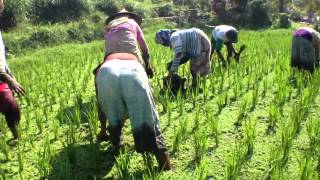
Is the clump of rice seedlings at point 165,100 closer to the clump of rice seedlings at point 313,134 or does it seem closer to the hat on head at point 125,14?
the hat on head at point 125,14

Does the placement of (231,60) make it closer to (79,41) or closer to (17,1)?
(79,41)

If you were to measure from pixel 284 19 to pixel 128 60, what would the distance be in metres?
14.8

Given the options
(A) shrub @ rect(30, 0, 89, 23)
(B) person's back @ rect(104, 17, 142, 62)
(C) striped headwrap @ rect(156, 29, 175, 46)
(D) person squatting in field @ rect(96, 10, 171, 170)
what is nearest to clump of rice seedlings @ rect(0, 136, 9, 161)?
(D) person squatting in field @ rect(96, 10, 171, 170)

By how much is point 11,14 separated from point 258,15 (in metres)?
10.1

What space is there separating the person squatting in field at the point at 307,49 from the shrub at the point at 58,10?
10.9 metres

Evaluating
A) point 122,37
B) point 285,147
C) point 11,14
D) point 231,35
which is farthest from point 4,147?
point 11,14

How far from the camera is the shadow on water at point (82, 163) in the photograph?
2867mm

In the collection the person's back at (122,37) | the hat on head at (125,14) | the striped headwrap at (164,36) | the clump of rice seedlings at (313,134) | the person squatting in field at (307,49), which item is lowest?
the clump of rice seedlings at (313,134)

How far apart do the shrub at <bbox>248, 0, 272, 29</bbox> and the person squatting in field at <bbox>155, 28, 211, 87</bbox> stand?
11.9 meters

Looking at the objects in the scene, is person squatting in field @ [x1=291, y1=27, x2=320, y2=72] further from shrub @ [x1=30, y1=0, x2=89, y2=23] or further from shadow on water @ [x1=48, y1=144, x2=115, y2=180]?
shrub @ [x1=30, y1=0, x2=89, y2=23]

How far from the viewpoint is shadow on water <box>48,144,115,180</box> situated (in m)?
2.87

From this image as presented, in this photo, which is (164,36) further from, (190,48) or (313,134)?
(313,134)

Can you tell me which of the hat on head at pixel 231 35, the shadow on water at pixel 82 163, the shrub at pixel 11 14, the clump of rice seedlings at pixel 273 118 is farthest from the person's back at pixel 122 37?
the shrub at pixel 11 14

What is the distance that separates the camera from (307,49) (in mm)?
5156
